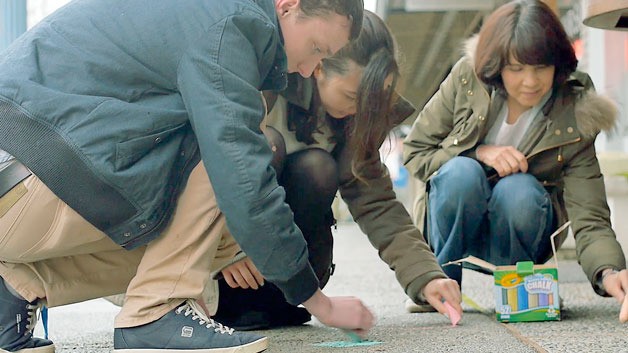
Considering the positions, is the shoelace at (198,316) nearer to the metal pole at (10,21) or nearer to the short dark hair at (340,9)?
the short dark hair at (340,9)

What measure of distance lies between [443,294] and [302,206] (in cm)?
45

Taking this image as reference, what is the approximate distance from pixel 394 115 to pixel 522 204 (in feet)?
1.45

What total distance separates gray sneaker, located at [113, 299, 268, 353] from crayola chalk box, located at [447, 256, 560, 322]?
0.85m

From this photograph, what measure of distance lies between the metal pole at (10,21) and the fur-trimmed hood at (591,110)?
178 cm

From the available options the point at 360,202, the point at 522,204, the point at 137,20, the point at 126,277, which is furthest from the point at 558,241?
the point at 137,20

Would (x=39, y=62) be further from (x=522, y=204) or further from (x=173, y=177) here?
(x=522, y=204)

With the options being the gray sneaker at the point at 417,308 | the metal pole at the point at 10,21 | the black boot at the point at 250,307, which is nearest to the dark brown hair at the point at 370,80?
the black boot at the point at 250,307

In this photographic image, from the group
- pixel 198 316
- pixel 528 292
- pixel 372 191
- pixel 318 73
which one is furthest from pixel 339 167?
pixel 198 316

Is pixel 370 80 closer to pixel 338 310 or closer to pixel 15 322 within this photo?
pixel 338 310

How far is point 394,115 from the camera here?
2488mm

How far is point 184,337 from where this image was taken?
1736mm

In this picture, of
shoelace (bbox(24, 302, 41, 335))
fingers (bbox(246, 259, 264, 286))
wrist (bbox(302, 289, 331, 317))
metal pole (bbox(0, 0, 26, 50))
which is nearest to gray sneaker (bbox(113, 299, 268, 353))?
wrist (bbox(302, 289, 331, 317))

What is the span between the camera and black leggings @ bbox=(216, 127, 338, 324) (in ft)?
7.96

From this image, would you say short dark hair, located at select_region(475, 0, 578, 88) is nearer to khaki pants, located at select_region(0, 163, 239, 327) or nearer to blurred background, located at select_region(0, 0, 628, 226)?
blurred background, located at select_region(0, 0, 628, 226)
